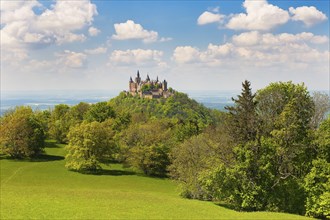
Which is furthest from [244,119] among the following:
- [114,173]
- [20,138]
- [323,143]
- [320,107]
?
[20,138]

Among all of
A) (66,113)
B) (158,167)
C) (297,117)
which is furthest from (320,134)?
(66,113)

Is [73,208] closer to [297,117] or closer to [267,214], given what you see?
[267,214]

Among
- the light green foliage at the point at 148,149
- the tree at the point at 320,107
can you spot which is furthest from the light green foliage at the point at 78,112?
the tree at the point at 320,107

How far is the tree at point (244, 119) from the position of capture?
1494 inches

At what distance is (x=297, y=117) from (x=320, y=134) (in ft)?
10.6

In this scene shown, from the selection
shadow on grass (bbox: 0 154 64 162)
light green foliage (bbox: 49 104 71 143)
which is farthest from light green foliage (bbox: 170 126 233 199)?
light green foliage (bbox: 49 104 71 143)

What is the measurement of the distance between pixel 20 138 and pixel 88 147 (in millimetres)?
20737

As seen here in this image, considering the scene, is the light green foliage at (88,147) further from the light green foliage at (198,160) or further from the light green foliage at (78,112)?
the light green foliage at (78,112)

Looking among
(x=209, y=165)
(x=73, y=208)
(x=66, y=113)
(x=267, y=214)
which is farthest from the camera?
(x=66, y=113)

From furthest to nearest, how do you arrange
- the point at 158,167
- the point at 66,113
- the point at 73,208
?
the point at 66,113 < the point at 158,167 < the point at 73,208

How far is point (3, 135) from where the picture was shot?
79562 millimetres

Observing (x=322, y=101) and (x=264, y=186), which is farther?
(x=322, y=101)

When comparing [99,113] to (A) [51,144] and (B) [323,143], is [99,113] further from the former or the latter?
(B) [323,143]

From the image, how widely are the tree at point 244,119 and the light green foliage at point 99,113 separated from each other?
268 feet
